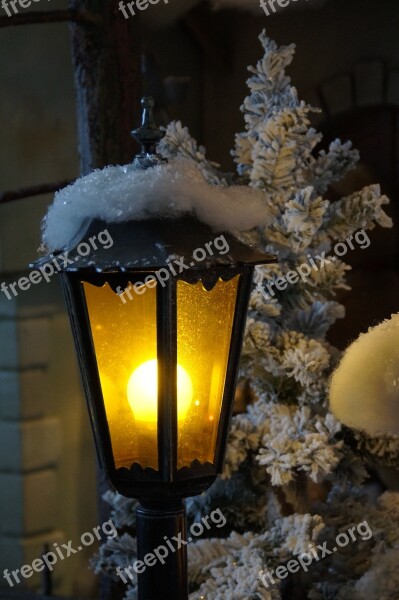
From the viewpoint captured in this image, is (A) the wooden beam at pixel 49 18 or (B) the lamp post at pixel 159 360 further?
(A) the wooden beam at pixel 49 18

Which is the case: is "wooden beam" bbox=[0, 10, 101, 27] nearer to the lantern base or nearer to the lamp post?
the lamp post

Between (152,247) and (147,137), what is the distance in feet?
0.66

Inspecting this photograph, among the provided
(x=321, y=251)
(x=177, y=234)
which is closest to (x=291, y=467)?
(x=321, y=251)

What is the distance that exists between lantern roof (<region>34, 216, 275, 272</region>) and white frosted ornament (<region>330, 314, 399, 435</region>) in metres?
0.19

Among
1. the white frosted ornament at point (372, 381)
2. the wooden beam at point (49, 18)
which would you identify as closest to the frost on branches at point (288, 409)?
the white frosted ornament at point (372, 381)

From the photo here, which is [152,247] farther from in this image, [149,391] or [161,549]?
[161,549]

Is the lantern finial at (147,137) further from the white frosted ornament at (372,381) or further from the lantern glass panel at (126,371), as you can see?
the white frosted ornament at (372,381)

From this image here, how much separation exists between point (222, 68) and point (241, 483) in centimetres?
98

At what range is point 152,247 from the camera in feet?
3.75

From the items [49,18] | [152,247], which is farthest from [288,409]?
[49,18]

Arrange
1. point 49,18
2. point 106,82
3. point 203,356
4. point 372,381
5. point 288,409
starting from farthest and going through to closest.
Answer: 1. point 106,82
2. point 49,18
3. point 288,409
4. point 203,356
5. point 372,381

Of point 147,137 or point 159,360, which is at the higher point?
point 147,137

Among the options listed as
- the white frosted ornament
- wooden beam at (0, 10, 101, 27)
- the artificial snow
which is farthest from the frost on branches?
wooden beam at (0, 10, 101, 27)

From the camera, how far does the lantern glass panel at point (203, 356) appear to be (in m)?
1.20
